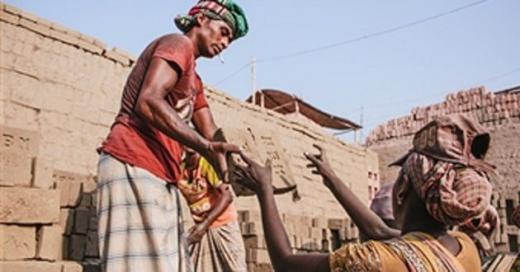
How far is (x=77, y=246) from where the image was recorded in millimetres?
4848

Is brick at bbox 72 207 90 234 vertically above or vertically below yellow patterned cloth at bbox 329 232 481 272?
above

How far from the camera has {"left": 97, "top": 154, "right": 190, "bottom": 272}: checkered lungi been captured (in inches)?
94.7

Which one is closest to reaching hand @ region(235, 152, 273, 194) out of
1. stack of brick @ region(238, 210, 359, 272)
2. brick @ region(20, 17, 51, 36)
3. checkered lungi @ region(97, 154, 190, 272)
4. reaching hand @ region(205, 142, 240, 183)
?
reaching hand @ region(205, 142, 240, 183)

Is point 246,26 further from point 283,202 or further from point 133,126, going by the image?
point 283,202

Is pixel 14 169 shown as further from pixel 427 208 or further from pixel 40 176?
Answer: pixel 427 208

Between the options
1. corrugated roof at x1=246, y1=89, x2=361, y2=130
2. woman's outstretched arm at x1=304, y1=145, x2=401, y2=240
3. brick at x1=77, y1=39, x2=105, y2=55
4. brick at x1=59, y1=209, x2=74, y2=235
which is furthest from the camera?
corrugated roof at x1=246, y1=89, x2=361, y2=130

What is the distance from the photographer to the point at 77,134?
313 inches

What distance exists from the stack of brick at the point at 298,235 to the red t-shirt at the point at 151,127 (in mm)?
2247

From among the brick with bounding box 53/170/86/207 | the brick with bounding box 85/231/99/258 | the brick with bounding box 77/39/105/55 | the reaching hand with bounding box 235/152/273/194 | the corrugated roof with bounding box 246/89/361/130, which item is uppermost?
the corrugated roof with bounding box 246/89/361/130

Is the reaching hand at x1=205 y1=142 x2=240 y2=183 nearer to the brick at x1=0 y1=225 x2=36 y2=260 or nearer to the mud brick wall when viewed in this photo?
the brick at x1=0 y1=225 x2=36 y2=260

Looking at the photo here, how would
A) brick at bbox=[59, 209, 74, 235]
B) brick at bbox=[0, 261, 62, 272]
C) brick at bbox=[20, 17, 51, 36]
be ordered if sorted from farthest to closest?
brick at bbox=[20, 17, 51, 36] → brick at bbox=[59, 209, 74, 235] → brick at bbox=[0, 261, 62, 272]

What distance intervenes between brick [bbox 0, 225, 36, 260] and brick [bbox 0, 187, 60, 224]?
5cm

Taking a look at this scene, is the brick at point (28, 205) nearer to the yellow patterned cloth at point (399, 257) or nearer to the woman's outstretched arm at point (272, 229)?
the woman's outstretched arm at point (272, 229)

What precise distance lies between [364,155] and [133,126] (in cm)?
1269
